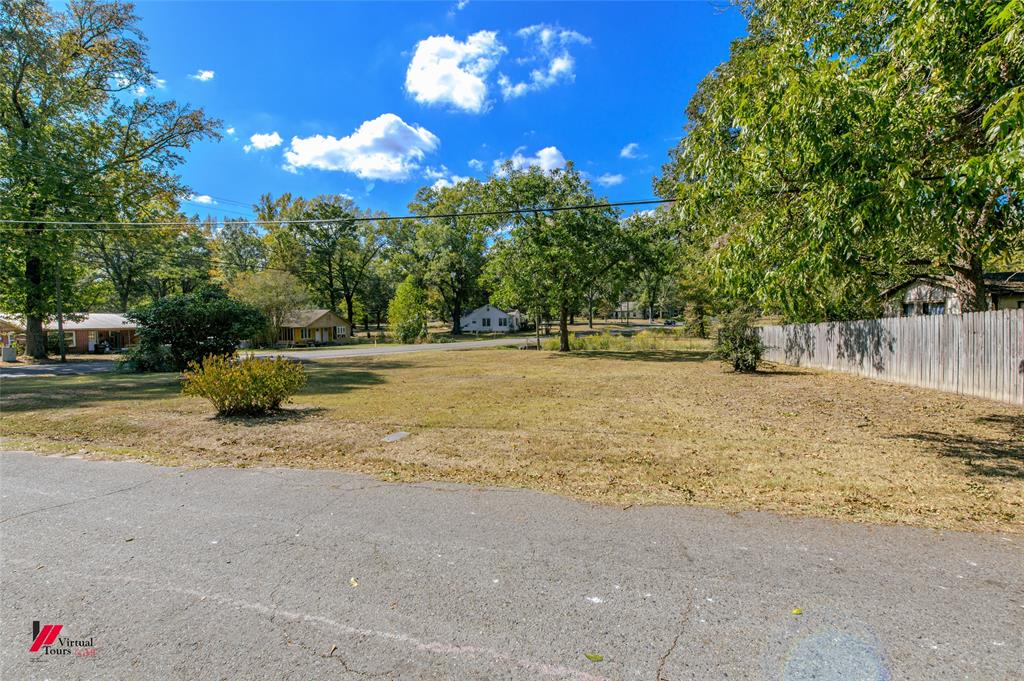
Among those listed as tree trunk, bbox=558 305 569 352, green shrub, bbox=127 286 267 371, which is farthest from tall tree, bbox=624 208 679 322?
green shrub, bbox=127 286 267 371

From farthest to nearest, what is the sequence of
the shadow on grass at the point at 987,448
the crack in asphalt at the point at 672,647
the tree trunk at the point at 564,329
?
the tree trunk at the point at 564,329 → the shadow on grass at the point at 987,448 → the crack in asphalt at the point at 672,647

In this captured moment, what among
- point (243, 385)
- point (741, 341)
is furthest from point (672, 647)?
point (741, 341)

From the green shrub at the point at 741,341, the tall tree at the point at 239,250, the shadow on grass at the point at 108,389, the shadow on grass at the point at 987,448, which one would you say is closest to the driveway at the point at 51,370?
the shadow on grass at the point at 108,389

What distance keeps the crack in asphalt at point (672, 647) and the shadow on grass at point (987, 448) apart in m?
4.63

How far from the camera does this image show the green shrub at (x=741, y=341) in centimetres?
1647

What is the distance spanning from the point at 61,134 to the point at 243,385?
23514 millimetres

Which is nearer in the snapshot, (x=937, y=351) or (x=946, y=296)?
(x=937, y=351)

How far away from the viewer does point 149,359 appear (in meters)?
17.0

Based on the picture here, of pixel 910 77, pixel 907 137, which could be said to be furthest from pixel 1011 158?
pixel 910 77

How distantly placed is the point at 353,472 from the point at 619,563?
3.29m

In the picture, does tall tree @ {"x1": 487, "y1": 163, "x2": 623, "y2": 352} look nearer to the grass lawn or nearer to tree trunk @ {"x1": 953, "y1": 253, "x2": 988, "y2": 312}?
the grass lawn

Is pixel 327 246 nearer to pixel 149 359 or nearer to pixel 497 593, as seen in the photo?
pixel 149 359

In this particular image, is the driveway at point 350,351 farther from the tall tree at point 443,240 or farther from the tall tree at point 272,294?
the tall tree at point 443,240

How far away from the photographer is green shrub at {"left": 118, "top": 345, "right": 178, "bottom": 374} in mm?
16797
